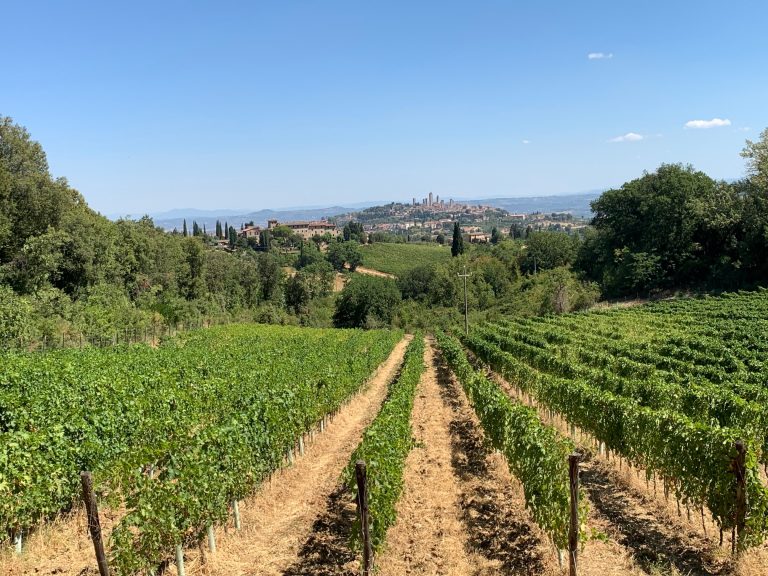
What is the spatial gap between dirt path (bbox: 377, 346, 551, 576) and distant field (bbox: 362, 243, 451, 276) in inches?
4508

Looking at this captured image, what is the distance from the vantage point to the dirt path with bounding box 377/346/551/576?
28.0 ft

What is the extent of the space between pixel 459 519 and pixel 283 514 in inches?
157

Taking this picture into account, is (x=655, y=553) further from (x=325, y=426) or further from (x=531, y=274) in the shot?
(x=531, y=274)

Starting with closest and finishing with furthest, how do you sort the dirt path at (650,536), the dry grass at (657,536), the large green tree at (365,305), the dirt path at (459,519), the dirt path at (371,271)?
the dry grass at (657,536), the dirt path at (650,536), the dirt path at (459,519), the large green tree at (365,305), the dirt path at (371,271)

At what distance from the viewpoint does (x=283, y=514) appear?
1109cm

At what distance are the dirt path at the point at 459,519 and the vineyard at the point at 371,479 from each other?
Result: 1.8 inches

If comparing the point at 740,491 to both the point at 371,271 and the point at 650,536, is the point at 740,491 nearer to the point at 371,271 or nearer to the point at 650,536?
the point at 650,536

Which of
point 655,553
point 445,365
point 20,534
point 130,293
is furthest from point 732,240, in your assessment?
point 130,293

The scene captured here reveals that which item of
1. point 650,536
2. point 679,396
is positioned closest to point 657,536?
point 650,536

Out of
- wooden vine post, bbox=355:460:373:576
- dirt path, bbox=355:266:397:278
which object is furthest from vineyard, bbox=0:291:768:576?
dirt path, bbox=355:266:397:278

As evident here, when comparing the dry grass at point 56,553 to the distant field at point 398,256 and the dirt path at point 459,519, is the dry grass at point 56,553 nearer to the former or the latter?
the dirt path at point 459,519

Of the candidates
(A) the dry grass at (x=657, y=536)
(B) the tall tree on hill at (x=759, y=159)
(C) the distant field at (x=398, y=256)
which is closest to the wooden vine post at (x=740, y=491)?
(A) the dry grass at (x=657, y=536)

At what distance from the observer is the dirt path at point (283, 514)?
8758mm

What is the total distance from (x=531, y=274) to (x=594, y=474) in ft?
310
